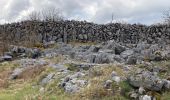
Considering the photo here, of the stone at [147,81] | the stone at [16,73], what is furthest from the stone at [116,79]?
the stone at [16,73]

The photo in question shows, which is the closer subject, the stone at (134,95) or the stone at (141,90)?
the stone at (134,95)

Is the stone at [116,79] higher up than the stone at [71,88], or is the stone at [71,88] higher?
the stone at [116,79]

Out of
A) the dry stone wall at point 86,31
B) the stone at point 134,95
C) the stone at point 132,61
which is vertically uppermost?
the dry stone wall at point 86,31

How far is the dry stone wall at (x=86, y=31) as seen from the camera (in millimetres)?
32188

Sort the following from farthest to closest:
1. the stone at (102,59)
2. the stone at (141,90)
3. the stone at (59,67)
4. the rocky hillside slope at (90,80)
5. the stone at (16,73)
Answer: the stone at (102,59) → the stone at (16,73) → the stone at (59,67) → the rocky hillside slope at (90,80) → the stone at (141,90)

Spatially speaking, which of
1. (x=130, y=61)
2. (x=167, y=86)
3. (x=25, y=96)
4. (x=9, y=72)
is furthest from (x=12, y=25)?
(x=167, y=86)

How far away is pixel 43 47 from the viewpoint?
28203 millimetres

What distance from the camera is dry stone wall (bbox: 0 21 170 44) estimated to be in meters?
32.2

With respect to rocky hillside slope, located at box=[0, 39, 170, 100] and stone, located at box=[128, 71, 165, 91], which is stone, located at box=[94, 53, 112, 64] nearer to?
rocky hillside slope, located at box=[0, 39, 170, 100]

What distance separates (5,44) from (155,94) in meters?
15.2

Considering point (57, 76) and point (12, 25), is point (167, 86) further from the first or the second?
point (12, 25)

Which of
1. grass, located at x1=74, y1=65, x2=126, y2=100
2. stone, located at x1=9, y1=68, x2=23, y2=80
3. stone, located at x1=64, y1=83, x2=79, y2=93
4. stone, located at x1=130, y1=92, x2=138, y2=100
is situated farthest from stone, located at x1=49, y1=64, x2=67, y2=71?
stone, located at x1=130, y1=92, x2=138, y2=100

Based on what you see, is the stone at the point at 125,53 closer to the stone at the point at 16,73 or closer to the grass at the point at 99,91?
the stone at the point at 16,73

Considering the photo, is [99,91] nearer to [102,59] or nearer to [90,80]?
[90,80]
